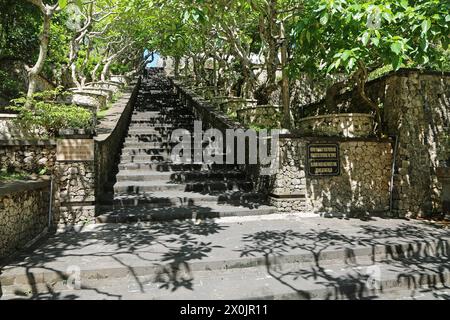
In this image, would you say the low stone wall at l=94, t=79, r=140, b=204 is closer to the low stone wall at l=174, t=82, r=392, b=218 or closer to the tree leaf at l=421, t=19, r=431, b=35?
the low stone wall at l=174, t=82, r=392, b=218

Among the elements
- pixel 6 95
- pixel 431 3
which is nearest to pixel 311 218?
pixel 431 3

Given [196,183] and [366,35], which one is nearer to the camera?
[366,35]

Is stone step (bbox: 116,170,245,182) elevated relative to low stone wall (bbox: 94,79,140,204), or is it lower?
lower

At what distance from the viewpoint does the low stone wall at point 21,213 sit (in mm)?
4932

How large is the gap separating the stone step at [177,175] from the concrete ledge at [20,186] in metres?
2.42

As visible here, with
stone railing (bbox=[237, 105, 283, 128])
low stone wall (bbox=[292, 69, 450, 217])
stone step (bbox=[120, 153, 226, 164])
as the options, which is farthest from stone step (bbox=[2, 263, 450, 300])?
stone railing (bbox=[237, 105, 283, 128])

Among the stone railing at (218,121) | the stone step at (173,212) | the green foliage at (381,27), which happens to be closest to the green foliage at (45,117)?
the stone step at (173,212)

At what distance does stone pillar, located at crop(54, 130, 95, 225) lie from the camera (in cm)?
658

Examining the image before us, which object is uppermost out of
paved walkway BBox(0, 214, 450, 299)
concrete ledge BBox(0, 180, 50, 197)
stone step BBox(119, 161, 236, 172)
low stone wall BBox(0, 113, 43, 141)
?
low stone wall BBox(0, 113, 43, 141)

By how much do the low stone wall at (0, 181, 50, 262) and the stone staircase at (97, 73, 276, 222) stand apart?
1100 millimetres

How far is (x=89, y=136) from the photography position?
6.67 meters

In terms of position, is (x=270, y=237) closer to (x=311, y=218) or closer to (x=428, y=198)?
(x=311, y=218)

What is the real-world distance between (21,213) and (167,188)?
3483 mm

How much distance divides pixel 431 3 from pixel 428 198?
15.4ft
